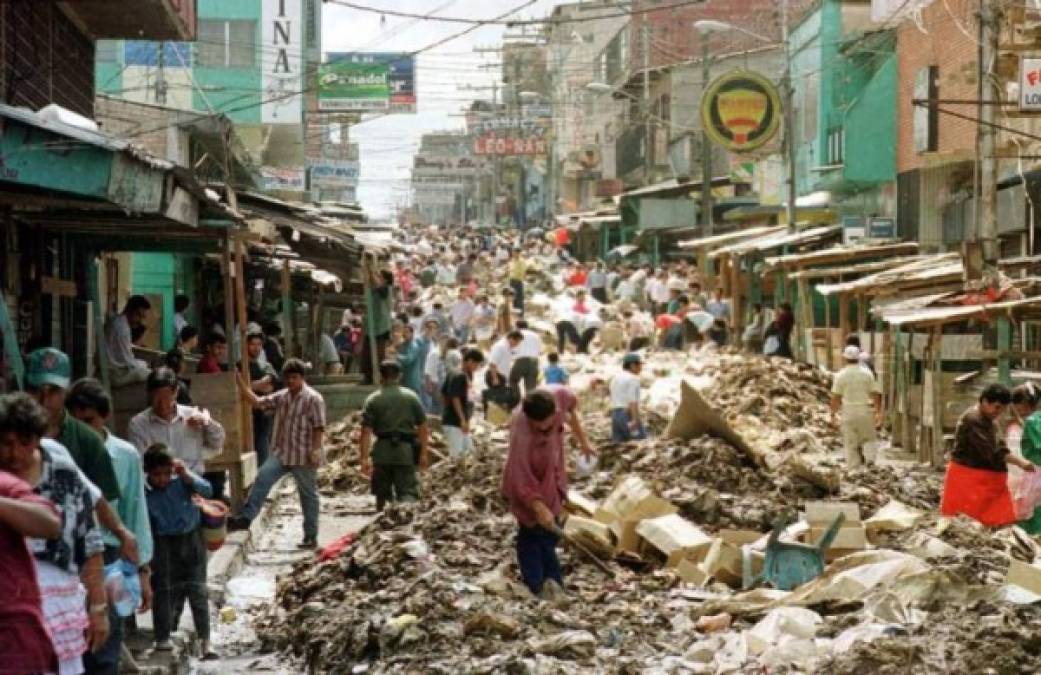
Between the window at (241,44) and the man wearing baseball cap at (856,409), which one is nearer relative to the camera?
the man wearing baseball cap at (856,409)

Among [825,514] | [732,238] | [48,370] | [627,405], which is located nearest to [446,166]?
[732,238]

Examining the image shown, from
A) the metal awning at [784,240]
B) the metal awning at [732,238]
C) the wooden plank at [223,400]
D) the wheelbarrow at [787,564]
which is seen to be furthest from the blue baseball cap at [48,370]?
the metal awning at [732,238]

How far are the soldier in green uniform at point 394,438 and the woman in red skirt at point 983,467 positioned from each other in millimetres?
4388

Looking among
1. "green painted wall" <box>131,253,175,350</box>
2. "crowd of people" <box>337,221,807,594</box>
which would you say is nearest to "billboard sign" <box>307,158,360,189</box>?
"crowd of people" <box>337,221,807,594</box>

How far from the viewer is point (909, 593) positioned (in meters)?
12.2

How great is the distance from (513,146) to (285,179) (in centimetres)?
6912

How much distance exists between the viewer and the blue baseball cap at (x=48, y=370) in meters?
8.62

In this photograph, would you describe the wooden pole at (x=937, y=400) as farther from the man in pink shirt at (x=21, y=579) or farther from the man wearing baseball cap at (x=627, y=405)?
the man in pink shirt at (x=21, y=579)

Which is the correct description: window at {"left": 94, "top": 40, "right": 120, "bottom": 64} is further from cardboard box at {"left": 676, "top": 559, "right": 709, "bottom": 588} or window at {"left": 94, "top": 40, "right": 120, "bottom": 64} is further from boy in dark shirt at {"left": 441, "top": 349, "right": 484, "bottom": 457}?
cardboard box at {"left": 676, "top": 559, "right": 709, "bottom": 588}

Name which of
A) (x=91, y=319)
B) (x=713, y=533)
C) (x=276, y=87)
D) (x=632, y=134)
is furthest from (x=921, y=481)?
(x=632, y=134)

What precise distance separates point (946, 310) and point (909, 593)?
10984 millimetres

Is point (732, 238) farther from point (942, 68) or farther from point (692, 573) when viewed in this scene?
point (692, 573)

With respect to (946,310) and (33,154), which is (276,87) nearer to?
(946,310)

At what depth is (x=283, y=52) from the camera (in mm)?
56844
